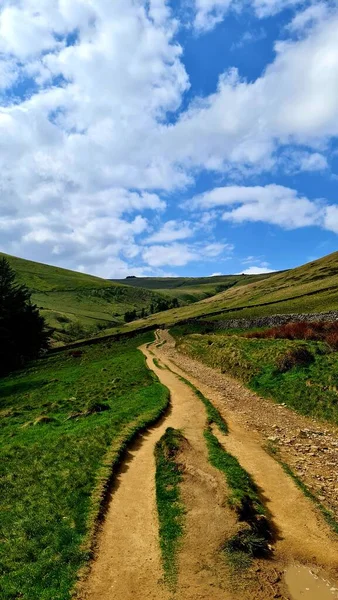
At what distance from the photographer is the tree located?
69.6 m

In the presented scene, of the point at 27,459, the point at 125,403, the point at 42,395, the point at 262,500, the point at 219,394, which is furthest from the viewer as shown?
the point at 42,395

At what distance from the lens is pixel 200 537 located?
12.4m

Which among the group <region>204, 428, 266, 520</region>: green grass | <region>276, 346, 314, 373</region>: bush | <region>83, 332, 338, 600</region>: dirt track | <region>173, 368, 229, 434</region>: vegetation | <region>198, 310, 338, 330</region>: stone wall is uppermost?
<region>198, 310, 338, 330</region>: stone wall

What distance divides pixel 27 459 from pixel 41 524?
22.2ft

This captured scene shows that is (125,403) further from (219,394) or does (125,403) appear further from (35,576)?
(35,576)

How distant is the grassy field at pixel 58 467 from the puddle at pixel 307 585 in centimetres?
608

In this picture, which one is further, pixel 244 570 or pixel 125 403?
pixel 125 403

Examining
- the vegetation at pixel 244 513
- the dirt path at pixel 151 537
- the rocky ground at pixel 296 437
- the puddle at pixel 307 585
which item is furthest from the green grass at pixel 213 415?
the puddle at pixel 307 585

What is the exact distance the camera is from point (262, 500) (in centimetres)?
1485

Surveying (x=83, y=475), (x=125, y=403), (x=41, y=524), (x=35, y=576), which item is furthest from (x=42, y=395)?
(x=35, y=576)

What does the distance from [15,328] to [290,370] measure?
6383cm

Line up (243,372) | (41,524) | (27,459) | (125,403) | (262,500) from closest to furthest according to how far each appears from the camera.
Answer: (41,524) → (262,500) → (27,459) → (125,403) → (243,372)

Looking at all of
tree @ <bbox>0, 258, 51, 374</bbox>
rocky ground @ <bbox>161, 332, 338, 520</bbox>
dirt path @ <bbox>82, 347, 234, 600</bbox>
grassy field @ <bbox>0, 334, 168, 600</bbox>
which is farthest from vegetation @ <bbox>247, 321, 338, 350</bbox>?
tree @ <bbox>0, 258, 51, 374</bbox>

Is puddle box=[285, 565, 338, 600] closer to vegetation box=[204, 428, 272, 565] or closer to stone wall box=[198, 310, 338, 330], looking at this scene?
vegetation box=[204, 428, 272, 565]
